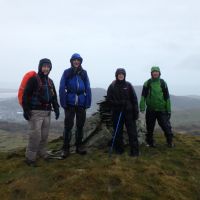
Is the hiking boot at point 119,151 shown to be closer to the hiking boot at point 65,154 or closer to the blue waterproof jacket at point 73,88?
the hiking boot at point 65,154

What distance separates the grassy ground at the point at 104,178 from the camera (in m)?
11.0

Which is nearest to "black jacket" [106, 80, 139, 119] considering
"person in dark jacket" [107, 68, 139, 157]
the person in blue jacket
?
"person in dark jacket" [107, 68, 139, 157]

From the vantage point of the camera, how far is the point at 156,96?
1594 cm

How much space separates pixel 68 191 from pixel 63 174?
1347 millimetres

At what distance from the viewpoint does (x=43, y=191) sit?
1123 cm

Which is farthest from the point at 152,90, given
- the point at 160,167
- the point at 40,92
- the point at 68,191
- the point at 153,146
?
the point at 68,191

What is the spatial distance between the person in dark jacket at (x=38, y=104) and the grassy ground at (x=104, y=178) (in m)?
1.03

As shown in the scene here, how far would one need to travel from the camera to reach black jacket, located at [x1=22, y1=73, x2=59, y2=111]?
13055 mm

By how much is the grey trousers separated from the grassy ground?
661 mm

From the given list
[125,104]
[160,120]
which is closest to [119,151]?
[125,104]

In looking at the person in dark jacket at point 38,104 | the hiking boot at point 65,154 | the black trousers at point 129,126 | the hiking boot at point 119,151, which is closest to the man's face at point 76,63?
the person in dark jacket at point 38,104

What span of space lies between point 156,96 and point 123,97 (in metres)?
2.17

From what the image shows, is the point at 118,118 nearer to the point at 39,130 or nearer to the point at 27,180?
the point at 39,130

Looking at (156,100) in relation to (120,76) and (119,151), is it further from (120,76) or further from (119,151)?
(119,151)
